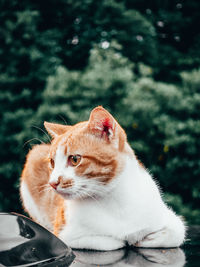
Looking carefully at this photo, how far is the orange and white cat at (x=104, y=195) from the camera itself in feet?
3.62

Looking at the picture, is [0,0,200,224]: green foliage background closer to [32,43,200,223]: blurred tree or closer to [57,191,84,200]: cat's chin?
[32,43,200,223]: blurred tree

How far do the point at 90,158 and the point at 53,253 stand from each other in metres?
0.38

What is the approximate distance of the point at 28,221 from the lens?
94 cm

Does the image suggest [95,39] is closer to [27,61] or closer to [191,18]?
[27,61]

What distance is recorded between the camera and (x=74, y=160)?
1163 millimetres

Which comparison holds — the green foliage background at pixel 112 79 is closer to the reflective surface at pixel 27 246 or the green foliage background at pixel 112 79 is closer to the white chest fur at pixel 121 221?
the white chest fur at pixel 121 221

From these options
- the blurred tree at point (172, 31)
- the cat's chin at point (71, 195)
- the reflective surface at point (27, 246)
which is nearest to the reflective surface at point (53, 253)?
the reflective surface at point (27, 246)

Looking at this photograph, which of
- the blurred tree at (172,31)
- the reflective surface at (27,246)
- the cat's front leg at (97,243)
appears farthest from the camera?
the blurred tree at (172,31)

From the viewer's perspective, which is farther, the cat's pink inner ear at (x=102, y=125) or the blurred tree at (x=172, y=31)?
the blurred tree at (x=172, y=31)

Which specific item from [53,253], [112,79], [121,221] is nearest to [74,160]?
[121,221]

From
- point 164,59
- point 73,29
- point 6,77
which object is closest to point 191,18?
point 164,59

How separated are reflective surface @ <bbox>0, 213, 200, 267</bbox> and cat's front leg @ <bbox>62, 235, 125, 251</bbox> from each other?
0.02 m

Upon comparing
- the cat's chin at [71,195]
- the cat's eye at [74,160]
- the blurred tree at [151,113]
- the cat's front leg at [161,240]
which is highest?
the cat's eye at [74,160]

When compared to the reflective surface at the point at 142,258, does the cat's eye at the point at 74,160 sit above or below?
above
